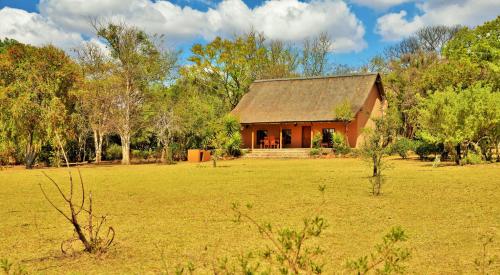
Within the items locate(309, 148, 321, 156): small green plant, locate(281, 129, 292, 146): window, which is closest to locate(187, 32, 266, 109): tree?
locate(281, 129, 292, 146): window

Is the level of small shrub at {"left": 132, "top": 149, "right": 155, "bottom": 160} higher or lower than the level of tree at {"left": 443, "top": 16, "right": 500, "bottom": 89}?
lower

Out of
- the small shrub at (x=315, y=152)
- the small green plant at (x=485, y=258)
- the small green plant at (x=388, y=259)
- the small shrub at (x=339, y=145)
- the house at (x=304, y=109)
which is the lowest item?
the small green plant at (x=485, y=258)

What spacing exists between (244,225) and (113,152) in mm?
28612

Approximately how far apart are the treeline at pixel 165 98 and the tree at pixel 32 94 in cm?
5

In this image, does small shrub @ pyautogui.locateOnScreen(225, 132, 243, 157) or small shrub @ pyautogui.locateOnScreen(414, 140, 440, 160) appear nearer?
small shrub @ pyautogui.locateOnScreen(414, 140, 440, 160)

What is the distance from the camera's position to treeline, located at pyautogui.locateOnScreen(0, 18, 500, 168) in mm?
22359

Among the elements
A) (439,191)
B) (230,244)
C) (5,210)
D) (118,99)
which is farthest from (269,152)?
(230,244)

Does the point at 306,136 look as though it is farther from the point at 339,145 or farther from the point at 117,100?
the point at 117,100

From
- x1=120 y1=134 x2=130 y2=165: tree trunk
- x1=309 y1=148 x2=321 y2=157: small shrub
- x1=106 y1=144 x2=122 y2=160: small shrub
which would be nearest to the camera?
x1=120 y1=134 x2=130 y2=165: tree trunk

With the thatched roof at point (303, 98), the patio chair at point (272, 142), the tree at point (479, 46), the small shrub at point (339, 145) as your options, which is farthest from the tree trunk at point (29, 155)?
the tree at point (479, 46)

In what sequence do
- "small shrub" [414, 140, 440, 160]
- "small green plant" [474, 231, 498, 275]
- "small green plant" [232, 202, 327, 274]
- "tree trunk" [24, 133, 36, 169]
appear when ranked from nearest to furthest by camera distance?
"small green plant" [232, 202, 327, 274]
"small green plant" [474, 231, 498, 275]
"small shrub" [414, 140, 440, 160]
"tree trunk" [24, 133, 36, 169]

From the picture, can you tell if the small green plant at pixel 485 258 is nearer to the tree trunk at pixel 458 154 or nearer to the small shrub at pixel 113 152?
the tree trunk at pixel 458 154

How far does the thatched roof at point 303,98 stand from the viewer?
119ft

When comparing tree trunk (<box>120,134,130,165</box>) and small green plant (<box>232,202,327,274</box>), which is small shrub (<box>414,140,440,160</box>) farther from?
small green plant (<box>232,202,327,274</box>)
